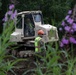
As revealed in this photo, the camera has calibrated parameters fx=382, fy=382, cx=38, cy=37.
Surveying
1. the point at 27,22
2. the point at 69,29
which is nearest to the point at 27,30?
the point at 27,22

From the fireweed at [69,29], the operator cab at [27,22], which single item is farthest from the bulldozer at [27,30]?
the fireweed at [69,29]

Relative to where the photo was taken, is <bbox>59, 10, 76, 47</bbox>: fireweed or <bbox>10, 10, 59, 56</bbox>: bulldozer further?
<bbox>10, 10, 59, 56</bbox>: bulldozer

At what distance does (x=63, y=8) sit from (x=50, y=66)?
18.0m

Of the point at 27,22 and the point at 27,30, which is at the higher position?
the point at 27,22

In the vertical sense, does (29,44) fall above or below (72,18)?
below

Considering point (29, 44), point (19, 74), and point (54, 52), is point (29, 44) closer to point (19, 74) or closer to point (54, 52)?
point (19, 74)

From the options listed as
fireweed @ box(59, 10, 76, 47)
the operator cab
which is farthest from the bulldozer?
fireweed @ box(59, 10, 76, 47)

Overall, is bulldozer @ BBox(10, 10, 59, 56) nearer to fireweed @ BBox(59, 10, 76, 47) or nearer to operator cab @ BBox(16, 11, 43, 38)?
operator cab @ BBox(16, 11, 43, 38)

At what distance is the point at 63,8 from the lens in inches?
829

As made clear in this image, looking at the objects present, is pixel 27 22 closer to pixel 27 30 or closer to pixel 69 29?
pixel 27 30

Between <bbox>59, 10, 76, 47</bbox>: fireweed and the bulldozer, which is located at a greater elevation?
<bbox>59, 10, 76, 47</bbox>: fireweed

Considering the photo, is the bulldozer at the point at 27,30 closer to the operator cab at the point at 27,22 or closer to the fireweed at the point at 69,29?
the operator cab at the point at 27,22

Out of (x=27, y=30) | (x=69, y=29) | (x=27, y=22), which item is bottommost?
(x=27, y=30)

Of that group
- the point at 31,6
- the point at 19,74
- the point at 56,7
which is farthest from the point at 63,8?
the point at 19,74
